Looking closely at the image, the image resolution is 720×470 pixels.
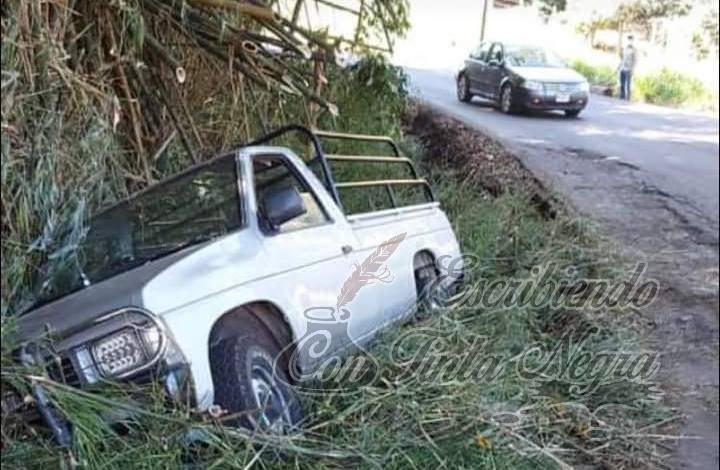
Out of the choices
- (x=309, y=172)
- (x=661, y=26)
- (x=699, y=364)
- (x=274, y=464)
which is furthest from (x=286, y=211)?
(x=661, y=26)

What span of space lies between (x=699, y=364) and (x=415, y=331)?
9.05 feet

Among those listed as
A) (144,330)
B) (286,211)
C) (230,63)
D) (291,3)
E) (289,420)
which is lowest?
(289,420)

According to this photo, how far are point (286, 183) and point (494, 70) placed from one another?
13665 mm

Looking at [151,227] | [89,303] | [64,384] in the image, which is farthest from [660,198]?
[64,384]

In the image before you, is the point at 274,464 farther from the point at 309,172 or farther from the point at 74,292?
the point at 309,172

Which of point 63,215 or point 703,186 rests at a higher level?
point 63,215

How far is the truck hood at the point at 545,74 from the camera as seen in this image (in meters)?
16.8

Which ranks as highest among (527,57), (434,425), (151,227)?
(527,57)

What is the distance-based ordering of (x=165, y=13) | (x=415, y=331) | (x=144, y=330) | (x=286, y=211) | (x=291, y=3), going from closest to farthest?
(x=144, y=330) → (x=286, y=211) → (x=415, y=331) → (x=165, y=13) → (x=291, y=3)

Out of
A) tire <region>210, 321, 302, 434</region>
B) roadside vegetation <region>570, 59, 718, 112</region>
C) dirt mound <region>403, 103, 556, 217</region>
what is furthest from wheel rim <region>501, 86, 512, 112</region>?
tire <region>210, 321, 302, 434</region>

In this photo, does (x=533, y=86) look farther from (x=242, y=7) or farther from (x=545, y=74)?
(x=242, y=7)

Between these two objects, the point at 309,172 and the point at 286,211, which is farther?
the point at 309,172

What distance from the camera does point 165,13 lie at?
5.42m

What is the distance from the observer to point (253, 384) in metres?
3.54
